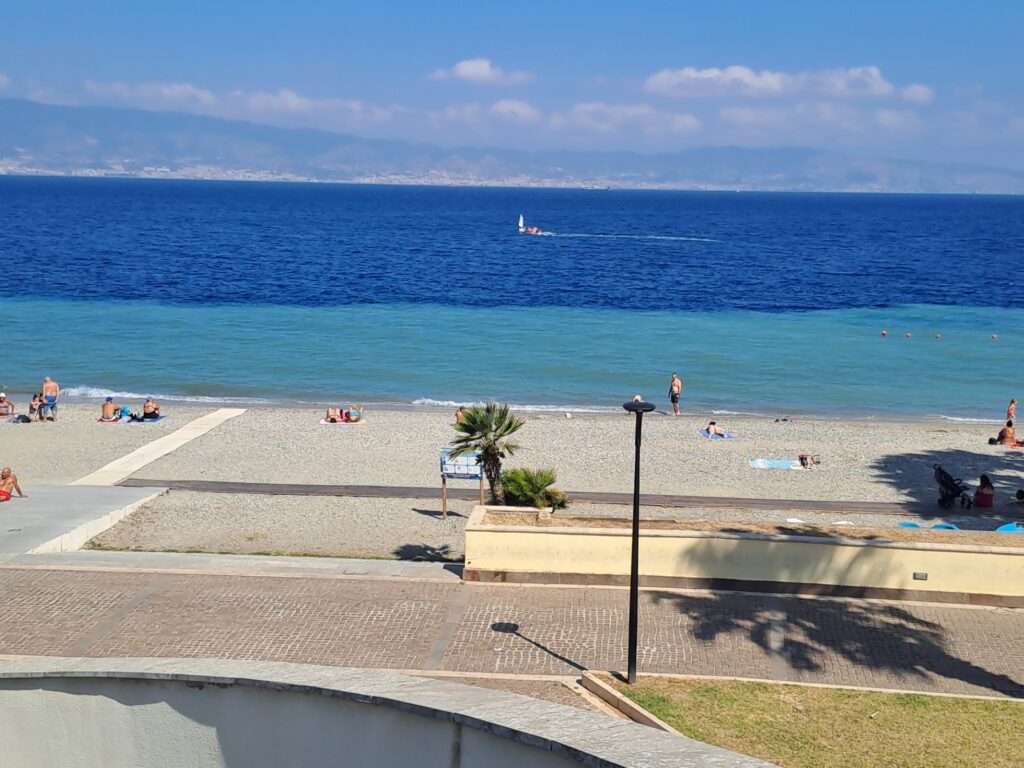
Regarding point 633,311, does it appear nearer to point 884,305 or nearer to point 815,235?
point 884,305

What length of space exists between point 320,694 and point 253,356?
43.2 meters

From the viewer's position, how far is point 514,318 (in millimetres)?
61156

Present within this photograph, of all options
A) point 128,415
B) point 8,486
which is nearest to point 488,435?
point 8,486

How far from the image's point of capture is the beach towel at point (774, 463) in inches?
1110

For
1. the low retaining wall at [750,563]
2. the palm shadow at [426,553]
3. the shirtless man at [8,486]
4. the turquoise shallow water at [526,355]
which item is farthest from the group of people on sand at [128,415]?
the low retaining wall at [750,563]

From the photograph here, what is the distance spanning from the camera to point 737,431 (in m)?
33.2

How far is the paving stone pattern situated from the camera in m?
13.7

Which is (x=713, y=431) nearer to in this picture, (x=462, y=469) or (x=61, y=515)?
(x=462, y=469)

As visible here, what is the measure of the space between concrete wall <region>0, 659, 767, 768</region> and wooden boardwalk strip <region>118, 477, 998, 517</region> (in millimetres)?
17449

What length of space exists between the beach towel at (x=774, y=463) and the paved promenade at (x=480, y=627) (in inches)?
488

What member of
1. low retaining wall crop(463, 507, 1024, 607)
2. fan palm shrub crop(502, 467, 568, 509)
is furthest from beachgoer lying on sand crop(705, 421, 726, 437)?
low retaining wall crop(463, 507, 1024, 607)

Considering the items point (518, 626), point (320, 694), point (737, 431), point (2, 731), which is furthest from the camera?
point (737, 431)

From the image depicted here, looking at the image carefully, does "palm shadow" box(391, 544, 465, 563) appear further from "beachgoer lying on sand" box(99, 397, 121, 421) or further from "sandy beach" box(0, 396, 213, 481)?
"beachgoer lying on sand" box(99, 397, 121, 421)

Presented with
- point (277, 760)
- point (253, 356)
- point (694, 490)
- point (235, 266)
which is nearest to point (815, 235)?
point (235, 266)
